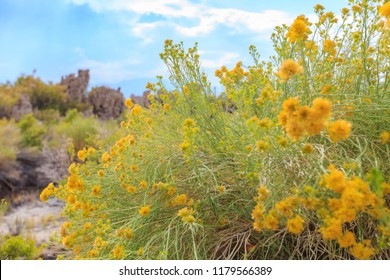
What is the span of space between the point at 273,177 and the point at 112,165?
1237 millimetres

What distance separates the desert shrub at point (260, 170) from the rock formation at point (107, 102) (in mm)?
11470

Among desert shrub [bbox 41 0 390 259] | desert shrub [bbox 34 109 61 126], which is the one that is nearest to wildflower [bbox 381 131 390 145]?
desert shrub [bbox 41 0 390 259]

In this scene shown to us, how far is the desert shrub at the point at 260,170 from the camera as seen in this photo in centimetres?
159

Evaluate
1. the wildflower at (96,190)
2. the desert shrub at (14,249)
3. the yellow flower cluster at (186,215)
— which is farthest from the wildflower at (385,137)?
the desert shrub at (14,249)

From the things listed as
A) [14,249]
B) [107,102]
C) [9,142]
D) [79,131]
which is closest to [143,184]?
[14,249]

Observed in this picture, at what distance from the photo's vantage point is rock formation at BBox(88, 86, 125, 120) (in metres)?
14.2

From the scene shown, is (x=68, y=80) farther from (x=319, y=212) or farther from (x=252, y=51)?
(x=319, y=212)

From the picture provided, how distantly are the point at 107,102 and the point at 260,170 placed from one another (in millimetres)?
12964

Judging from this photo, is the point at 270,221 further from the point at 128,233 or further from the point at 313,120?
the point at 128,233

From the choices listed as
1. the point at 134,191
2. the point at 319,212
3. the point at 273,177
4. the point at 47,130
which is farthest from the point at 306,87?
the point at 47,130

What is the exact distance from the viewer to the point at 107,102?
14.4 meters

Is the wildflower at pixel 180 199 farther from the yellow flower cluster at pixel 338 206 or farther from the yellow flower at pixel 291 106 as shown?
the yellow flower at pixel 291 106

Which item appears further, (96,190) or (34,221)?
(34,221)

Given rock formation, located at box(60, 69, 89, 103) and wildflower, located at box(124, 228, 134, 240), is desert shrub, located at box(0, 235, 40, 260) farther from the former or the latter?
rock formation, located at box(60, 69, 89, 103)
